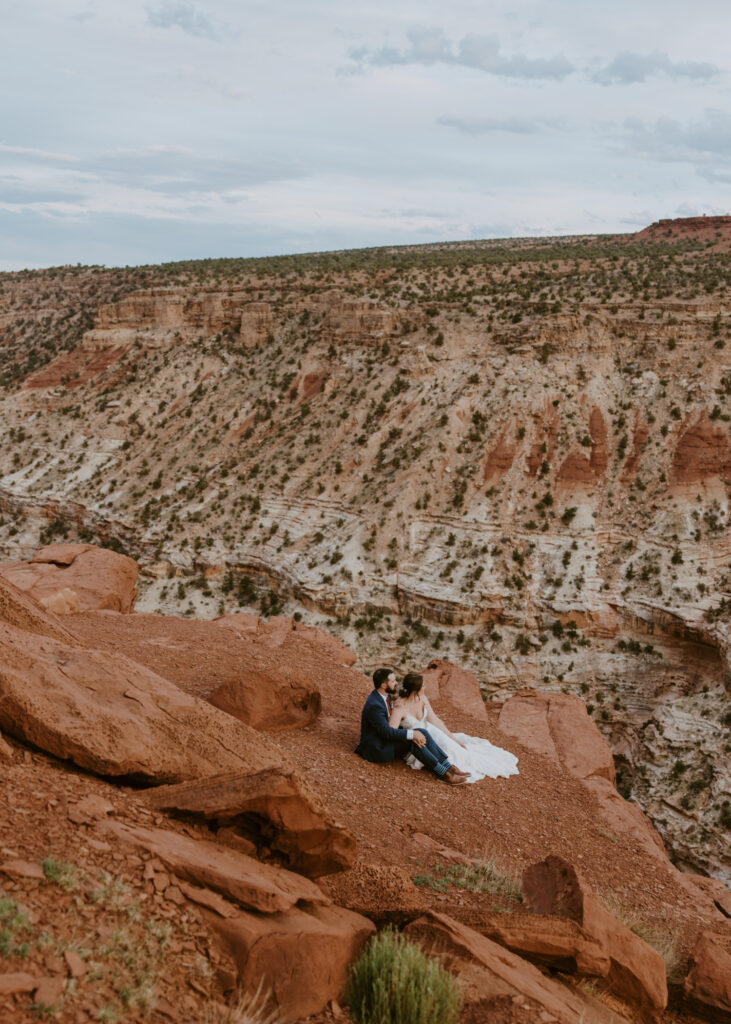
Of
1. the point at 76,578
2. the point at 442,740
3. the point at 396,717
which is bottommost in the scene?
the point at 442,740

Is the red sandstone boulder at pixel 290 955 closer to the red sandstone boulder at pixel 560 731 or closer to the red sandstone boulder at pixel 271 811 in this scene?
the red sandstone boulder at pixel 271 811

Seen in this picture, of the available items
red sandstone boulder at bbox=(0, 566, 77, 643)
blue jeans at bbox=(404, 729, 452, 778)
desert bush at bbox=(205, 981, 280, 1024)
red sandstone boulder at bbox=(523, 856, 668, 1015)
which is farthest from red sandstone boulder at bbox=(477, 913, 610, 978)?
red sandstone boulder at bbox=(0, 566, 77, 643)

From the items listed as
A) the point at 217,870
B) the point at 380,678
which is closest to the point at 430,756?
the point at 380,678

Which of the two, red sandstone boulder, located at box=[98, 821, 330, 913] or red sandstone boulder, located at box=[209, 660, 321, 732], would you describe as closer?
red sandstone boulder, located at box=[98, 821, 330, 913]

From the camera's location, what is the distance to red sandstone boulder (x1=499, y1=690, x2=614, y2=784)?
14.1 metres

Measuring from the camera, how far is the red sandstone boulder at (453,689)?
51.0 ft

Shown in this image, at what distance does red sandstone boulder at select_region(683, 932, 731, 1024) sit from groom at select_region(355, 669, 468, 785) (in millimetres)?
4339

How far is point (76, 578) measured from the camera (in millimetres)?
19062

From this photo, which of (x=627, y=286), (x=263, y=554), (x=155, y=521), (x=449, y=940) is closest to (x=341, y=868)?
(x=449, y=940)

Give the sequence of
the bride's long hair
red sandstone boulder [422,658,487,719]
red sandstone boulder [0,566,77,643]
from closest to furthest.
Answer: red sandstone boulder [0,566,77,643] → the bride's long hair → red sandstone boulder [422,658,487,719]

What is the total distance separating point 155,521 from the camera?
35.2 meters

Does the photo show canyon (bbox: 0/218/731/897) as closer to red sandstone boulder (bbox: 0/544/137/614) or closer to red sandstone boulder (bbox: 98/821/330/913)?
red sandstone boulder (bbox: 0/544/137/614)

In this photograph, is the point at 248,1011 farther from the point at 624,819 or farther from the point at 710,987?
the point at 624,819

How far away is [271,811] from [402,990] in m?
1.60
